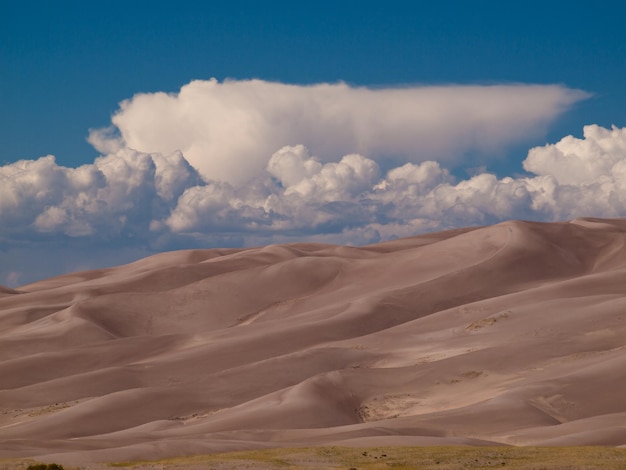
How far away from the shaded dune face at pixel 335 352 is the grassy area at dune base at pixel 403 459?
2.72 m

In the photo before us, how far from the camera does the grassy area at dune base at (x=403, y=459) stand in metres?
30.5

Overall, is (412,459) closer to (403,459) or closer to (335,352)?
(403,459)

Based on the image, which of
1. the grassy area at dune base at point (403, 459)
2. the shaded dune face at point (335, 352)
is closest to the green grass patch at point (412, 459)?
the grassy area at dune base at point (403, 459)

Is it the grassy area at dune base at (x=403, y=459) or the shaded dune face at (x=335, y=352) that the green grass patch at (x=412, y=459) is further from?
the shaded dune face at (x=335, y=352)

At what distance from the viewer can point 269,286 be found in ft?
335

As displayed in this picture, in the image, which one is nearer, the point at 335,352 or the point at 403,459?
the point at 403,459

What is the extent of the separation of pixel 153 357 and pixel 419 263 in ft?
115

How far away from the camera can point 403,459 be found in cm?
3231

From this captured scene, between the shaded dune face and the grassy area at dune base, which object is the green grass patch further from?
the shaded dune face

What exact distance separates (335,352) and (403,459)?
111ft

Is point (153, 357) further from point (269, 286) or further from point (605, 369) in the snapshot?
point (605, 369)

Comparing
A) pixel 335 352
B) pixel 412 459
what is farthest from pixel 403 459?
pixel 335 352

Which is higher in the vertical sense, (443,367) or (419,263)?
(419,263)

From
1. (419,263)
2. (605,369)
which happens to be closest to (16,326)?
(419,263)
